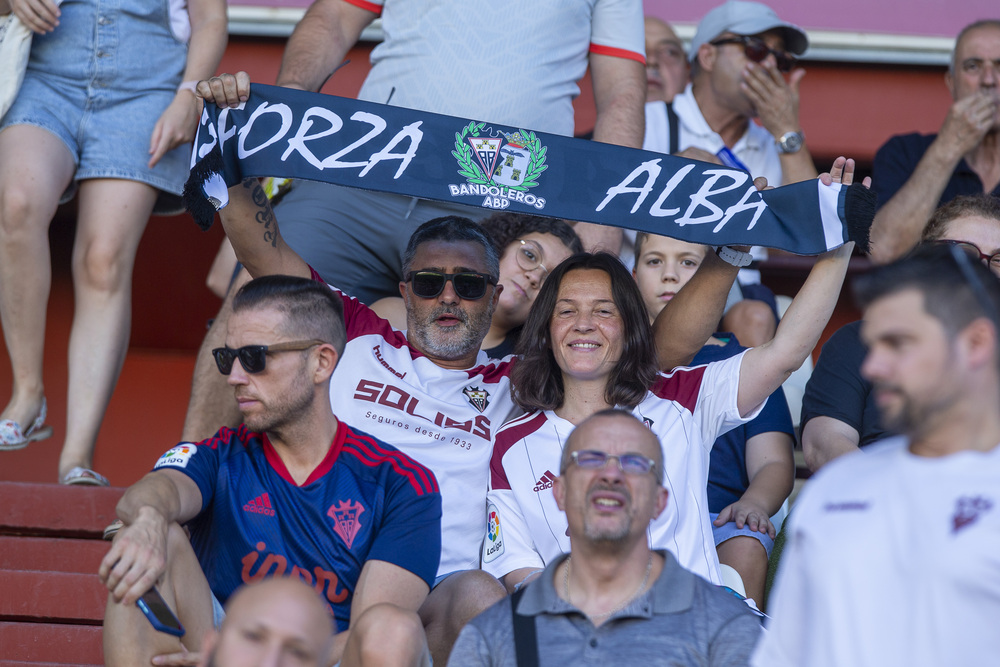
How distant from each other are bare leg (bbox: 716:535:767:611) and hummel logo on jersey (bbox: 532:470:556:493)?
23.9 inches

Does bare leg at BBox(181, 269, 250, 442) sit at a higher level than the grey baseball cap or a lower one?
lower

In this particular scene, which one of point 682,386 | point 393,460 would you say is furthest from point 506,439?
point 682,386

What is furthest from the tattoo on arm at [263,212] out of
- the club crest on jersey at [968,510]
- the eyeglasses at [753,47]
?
the eyeglasses at [753,47]

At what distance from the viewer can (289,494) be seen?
2.74 meters

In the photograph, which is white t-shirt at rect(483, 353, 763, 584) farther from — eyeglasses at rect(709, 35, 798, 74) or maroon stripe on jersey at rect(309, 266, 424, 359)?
eyeglasses at rect(709, 35, 798, 74)

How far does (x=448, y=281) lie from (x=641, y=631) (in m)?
1.53

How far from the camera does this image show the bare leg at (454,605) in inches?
104

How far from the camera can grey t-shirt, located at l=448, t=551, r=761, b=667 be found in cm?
215

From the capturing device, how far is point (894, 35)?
6.05 metres

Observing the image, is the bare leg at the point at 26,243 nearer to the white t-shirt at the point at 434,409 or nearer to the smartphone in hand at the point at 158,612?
the white t-shirt at the point at 434,409

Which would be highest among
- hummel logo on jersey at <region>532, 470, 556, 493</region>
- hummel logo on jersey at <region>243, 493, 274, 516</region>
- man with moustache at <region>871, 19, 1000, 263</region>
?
man with moustache at <region>871, 19, 1000, 263</region>

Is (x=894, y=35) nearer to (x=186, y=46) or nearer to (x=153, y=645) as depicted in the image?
(x=186, y=46)

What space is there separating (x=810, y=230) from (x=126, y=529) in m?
1.94

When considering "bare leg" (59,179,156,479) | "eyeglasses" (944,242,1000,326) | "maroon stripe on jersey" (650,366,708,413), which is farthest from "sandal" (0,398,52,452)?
"eyeglasses" (944,242,1000,326)
